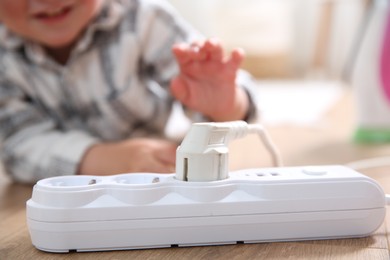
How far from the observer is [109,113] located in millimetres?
886

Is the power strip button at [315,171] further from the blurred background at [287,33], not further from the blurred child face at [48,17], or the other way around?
the blurred background at [287,33]

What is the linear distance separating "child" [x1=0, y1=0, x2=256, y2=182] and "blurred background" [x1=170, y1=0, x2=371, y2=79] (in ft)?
4.92

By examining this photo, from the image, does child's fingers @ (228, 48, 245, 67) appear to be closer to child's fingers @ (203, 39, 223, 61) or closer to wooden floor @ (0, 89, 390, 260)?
child's fingers @ (203, 39, 223, 61)

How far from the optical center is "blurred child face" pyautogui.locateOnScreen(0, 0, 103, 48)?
0.73 meters

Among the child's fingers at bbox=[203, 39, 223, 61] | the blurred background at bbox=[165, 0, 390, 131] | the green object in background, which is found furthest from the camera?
the blurred background at bbox=[165, 0, 390, 131]

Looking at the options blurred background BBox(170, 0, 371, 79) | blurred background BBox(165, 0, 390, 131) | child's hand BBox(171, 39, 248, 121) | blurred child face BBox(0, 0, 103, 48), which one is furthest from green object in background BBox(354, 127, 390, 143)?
blurred background BBox(170, 0, 371, 79)

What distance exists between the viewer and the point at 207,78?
0.67 metres

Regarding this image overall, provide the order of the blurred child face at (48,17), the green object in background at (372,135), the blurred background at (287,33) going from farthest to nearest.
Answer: the blurred background at (287,33)
the green object in background at (372,135)
the blurred child face at (48,17)

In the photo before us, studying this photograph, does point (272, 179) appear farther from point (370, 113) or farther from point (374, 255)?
point (370, 113)

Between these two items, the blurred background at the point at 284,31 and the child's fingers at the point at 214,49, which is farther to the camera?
the blurred background at the point at 284,31

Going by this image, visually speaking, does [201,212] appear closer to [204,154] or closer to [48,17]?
[204,154]

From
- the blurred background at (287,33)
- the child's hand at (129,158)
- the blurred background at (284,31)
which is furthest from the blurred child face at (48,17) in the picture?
the blurred background at (284,31)

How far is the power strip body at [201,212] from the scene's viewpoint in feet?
1.47

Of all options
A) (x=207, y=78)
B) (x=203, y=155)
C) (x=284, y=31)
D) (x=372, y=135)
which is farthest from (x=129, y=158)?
(x=284, y=31)
